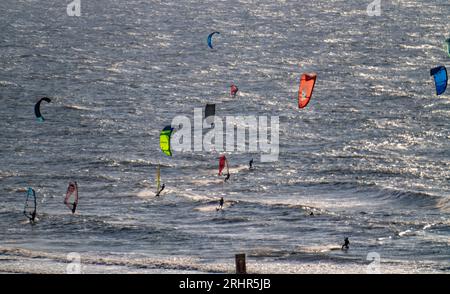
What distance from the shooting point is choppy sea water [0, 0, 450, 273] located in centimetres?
3853

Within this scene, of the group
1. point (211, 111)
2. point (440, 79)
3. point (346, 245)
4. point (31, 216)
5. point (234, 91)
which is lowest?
point (346, 245)

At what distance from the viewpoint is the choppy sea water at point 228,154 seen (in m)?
38.5

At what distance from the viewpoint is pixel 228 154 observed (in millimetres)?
57469

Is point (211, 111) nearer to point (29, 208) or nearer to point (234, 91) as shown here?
point (234, 91)

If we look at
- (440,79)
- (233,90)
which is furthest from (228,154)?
(233,90)

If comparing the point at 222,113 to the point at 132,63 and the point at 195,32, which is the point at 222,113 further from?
the point at 195,32

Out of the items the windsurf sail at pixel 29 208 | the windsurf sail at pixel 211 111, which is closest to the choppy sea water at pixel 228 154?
the windsurf sail at pixel 29 208

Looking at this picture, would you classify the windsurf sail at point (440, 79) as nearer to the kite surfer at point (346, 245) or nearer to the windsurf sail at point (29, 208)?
the kite surfer at point (346, 245)

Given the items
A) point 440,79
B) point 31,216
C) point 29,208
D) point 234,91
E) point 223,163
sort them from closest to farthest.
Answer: point 440,79
point 31,216
point 29,208
point 223,163
point 234,91

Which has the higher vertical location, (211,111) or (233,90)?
(233,90)

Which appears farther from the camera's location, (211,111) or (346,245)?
(211,111)

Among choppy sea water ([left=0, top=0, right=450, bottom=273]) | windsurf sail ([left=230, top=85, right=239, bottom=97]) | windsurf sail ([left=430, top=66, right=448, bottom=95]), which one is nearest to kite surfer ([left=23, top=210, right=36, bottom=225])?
choppy sea water ([left=0, top=0, right=450, bottom=273])

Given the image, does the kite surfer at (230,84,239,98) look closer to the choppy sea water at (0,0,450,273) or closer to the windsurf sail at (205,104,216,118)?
the choppy sea water at (0,0,450,273)

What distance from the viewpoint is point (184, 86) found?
83.1 m
